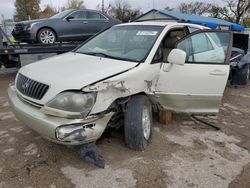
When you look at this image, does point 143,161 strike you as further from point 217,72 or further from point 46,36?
point 46,36

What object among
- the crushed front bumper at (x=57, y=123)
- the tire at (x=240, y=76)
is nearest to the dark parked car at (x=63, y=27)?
the tire at (x=240, y=76)

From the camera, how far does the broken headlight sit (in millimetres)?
2439

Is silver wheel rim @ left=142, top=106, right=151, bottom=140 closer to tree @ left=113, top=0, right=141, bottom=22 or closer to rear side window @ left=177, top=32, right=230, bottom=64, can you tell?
rear side window @ left=177, top=32, right=230, bottom=64

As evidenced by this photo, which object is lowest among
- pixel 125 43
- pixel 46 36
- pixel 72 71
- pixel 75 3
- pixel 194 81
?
pixel 194 81

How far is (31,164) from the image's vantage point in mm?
2895

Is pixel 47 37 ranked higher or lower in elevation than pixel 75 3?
lower

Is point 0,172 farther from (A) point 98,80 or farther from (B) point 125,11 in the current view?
(B) point 125,11

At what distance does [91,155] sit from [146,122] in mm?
919

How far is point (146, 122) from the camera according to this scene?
10.8 ft

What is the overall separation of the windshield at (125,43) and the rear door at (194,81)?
0.40m

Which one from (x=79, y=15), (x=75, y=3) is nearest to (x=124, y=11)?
(x=75, y=3)

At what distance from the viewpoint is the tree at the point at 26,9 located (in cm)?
4353

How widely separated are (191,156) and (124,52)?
5.56 ft

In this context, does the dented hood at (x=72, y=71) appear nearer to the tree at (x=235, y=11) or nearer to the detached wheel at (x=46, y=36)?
the detached wheel at (x=46, y=36)
